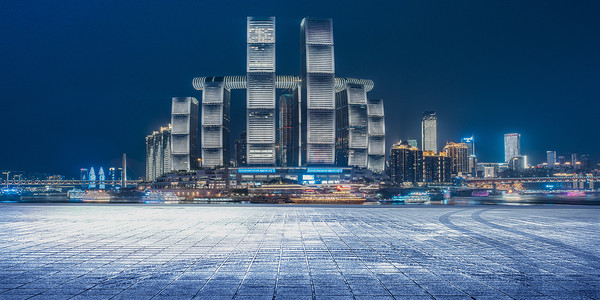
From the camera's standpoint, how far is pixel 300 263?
370 inches

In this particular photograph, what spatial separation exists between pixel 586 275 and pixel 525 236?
5.91 metres

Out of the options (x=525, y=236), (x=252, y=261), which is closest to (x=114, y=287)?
(x=252, y=261)

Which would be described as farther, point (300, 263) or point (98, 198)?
point (98, 198)

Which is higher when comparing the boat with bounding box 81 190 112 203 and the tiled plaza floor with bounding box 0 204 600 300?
the tiled plaza floor with bounding box 0 204 600 300

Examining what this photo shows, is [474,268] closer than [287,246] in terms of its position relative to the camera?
Yes

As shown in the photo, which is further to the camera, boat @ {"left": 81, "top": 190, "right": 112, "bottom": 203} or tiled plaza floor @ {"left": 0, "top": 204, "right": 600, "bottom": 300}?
boat @ {"left": 81, "top": 190, "right": 112, "bottom": 203}

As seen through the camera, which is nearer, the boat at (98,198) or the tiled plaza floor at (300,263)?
the tiled plaza floor at (300,263)

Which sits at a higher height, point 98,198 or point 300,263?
point 300,263

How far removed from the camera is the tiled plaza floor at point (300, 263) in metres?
7.10

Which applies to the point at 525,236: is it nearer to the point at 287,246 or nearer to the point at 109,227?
the point at 287,246

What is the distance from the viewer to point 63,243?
40.3 ft

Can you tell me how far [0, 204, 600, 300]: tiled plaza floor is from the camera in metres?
7.10

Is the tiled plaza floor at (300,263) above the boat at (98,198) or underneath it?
above

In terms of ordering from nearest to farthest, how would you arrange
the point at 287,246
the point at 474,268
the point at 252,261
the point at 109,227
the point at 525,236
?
1. the point at 474,268
2. the point at 252,261
3. the point at 287,246
4. the point at 525,236
5. the point at 109,227
